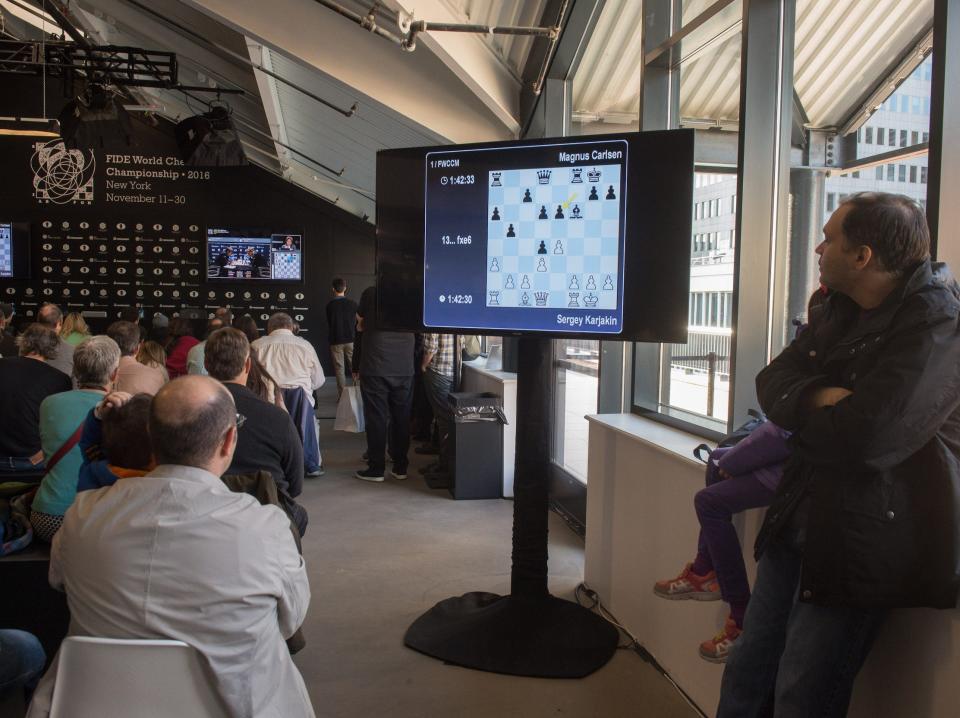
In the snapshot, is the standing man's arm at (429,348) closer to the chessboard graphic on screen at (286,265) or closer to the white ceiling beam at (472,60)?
the white ceiling beam at (472,60)

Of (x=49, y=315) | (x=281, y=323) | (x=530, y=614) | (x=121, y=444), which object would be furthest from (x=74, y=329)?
(x=530, y=614)

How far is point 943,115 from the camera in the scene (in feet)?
6.31

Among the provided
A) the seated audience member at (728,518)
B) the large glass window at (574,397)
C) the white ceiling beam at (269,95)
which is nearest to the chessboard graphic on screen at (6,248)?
the white ceiling beam at (269,95)

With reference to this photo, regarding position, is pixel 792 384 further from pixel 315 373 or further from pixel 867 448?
pixel 315 373

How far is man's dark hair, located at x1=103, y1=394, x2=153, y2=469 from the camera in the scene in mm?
2523

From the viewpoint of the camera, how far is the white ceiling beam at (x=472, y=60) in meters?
4.93

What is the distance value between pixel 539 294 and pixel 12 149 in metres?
14.1

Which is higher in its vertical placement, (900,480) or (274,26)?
(274,26)

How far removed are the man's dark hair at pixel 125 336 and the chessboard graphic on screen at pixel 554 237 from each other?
118 inches

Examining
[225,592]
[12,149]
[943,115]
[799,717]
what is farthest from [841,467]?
[12,149]

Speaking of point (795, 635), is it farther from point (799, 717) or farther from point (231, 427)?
point (231, 427)

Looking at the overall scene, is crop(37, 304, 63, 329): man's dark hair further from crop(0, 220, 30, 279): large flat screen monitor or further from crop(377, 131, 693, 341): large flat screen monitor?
crop(0, 220, 30, 279): large flat screen monitor

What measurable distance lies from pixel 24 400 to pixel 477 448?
3093 millimetres

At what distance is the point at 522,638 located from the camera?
10.9ft
